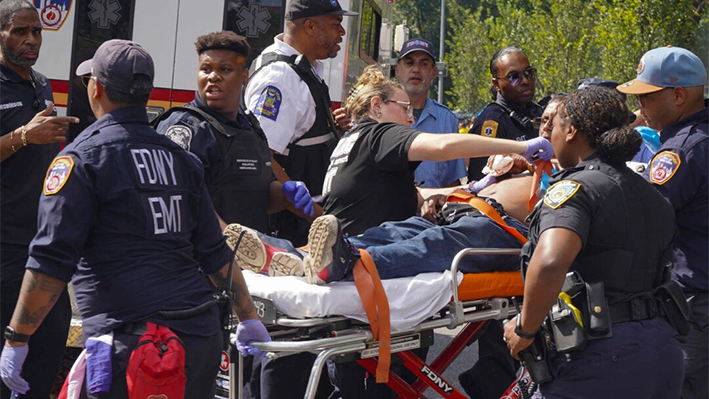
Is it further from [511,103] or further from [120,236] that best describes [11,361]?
[511,103]

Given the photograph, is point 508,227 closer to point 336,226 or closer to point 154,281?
point 336,226

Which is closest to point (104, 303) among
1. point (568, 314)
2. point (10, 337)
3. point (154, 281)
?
point (154, 281)

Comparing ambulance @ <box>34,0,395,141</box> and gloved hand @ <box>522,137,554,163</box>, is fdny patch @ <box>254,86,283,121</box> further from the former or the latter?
ambulance @ <box>34,0,395,141</box>

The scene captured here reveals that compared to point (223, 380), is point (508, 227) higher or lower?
higher

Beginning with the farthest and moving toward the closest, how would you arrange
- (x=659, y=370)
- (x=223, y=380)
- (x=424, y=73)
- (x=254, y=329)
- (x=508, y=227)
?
1. (x=424, y=73)
2. (x=508, y=227)
3. (x=223, y=380)
4. (x=254, y=329)
5. (x=659, y=370)

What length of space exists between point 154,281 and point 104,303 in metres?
0.17

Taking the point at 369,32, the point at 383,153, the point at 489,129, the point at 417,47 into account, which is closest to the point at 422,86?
the point at 417,47

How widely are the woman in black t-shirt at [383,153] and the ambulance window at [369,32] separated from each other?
339 centimetres

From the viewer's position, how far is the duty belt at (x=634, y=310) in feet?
9.06

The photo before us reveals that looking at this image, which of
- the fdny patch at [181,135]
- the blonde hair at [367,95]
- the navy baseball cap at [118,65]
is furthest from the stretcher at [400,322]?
the navy baseball cap at [118,65]

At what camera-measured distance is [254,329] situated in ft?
10.0

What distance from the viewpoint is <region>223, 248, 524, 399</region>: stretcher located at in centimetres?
321

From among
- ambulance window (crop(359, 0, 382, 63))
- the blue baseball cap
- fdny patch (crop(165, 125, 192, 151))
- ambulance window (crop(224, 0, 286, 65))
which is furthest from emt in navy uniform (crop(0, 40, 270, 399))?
ambulance window (crop(359, 0, 382, 63))

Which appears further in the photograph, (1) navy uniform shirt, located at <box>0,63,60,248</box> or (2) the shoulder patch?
(2) the shoulder patch
